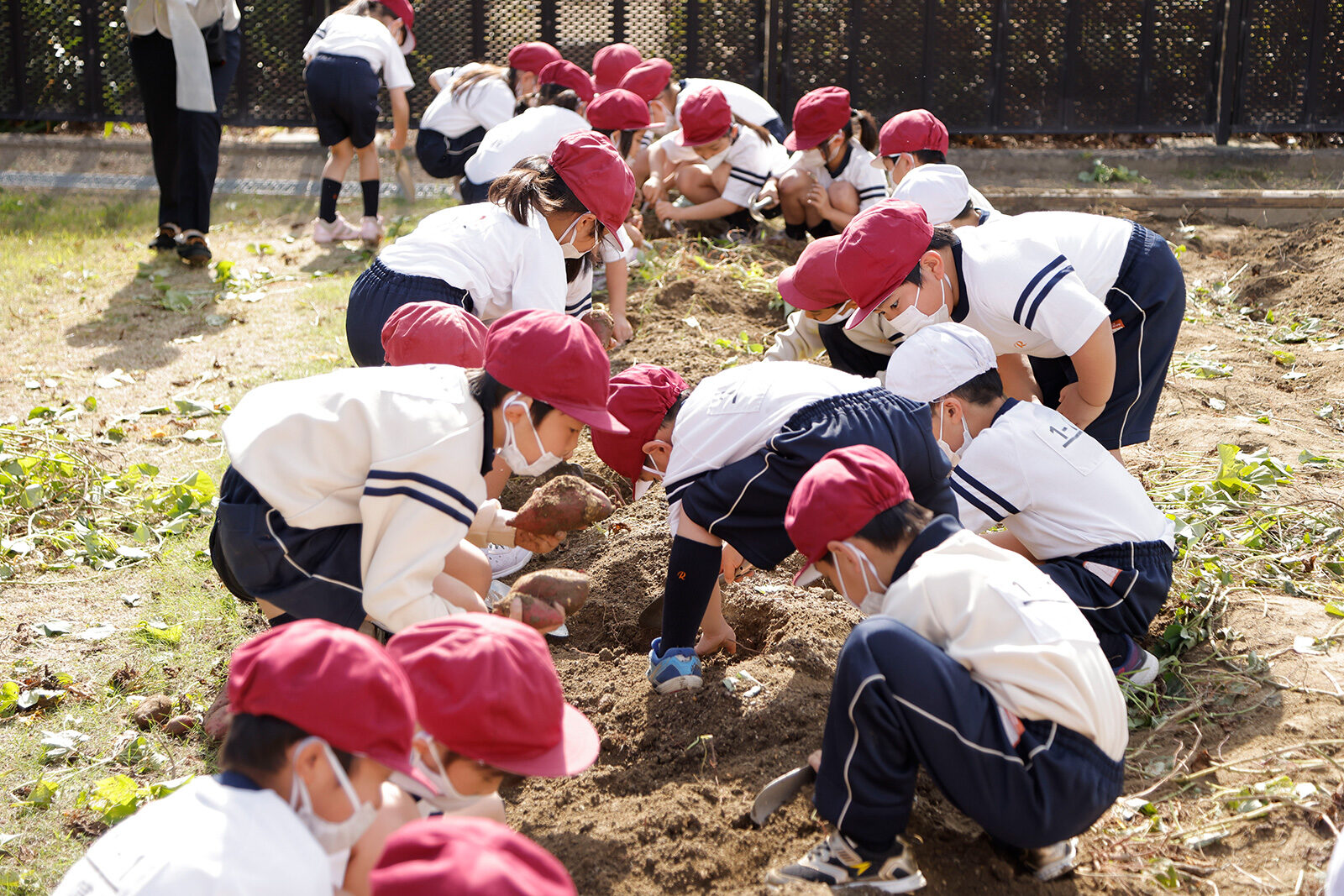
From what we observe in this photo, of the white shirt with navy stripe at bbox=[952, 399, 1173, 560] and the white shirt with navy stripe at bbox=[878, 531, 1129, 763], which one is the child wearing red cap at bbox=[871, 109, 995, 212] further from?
the white shirt with navy stripe at bbox=[878, 531, 1129, 763]

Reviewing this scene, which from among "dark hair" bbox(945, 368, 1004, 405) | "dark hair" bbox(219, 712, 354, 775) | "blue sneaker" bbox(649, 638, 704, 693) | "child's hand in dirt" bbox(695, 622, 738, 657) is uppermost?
"dark hair" bbox(945, 368, 1004, 405)

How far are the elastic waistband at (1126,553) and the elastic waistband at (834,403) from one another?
0.71m

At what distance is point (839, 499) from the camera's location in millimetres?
2232

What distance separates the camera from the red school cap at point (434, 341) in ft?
10.5

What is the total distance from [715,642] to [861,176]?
13.2 ft

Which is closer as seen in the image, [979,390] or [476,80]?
[979,390]

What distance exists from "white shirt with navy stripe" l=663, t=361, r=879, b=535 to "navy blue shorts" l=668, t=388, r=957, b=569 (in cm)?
3

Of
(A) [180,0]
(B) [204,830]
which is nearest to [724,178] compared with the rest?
(A) [180,0]

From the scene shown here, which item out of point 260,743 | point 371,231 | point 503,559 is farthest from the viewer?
point 371,231

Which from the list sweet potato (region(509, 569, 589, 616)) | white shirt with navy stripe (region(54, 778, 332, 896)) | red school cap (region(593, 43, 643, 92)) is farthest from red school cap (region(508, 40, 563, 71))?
white shirt with navy stripe (region(54, 778, 332, 896))

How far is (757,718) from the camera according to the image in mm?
2902

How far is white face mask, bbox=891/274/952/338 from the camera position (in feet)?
11.5

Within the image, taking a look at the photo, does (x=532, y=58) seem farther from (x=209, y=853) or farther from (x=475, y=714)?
(x=209, y=853)

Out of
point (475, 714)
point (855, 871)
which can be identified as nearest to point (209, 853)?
point (475, 714)
